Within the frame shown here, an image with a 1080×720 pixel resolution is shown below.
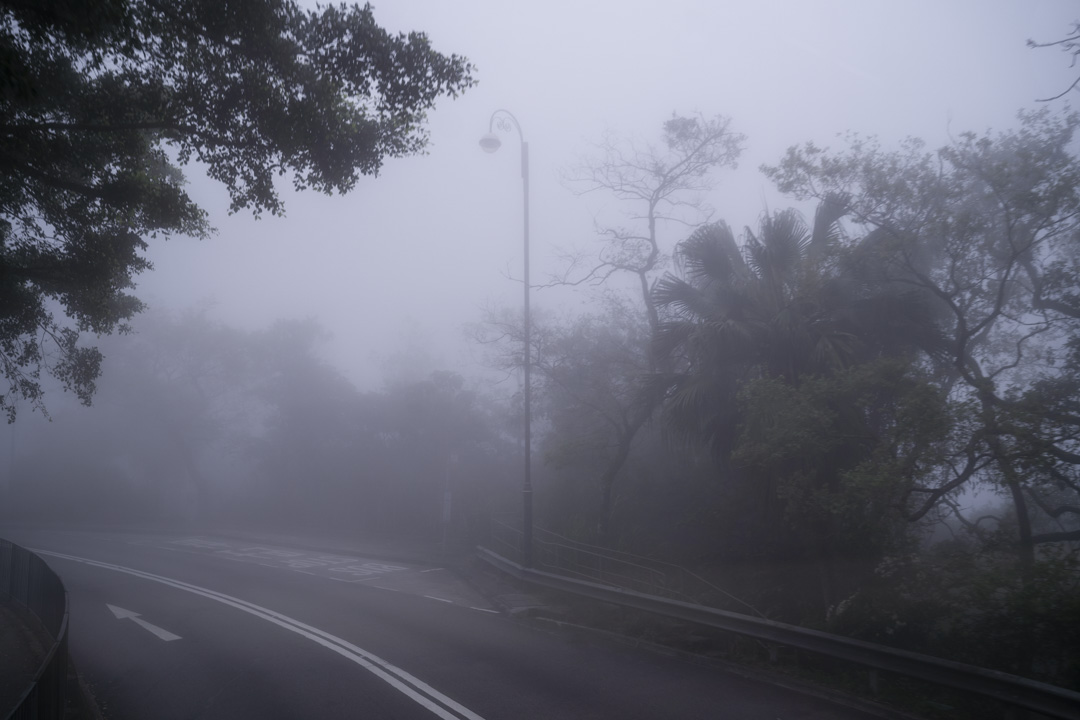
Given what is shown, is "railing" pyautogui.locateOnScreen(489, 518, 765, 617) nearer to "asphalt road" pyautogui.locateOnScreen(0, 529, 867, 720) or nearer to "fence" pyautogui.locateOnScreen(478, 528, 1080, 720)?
"fence" pyautogui.locateOnScreen(478, 528, 1080, 720)

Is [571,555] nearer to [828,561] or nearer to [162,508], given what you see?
[828,561]

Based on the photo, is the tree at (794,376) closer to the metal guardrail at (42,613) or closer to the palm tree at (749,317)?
the palm tree at (749,317)

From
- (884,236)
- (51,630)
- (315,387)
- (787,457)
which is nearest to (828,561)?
(787,457)

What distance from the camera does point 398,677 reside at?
30.2ft

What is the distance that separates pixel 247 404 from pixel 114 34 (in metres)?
47.9

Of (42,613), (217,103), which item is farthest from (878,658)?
(42,613)

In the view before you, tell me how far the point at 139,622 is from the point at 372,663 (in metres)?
6.20

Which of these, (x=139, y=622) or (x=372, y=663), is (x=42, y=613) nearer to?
(x=139, y=622)

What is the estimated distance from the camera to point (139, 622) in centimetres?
1350

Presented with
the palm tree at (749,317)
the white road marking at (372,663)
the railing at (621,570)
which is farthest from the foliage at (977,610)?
the white road marking at (372,663)

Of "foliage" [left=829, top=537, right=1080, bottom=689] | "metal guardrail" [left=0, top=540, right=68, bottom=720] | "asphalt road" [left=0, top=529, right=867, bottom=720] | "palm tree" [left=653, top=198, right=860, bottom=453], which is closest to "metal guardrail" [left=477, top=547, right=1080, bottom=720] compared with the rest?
"asphalt road" [left=0, top=529, right=867, bottom=720]

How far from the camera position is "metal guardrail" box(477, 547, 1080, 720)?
22.2 feet

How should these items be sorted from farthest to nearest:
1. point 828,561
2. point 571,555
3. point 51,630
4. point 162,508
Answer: point 162,508 < point 571,555 < point 828,561 < point 51,630

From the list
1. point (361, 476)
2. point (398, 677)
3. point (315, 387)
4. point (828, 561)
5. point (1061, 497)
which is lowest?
point (398, 677)
